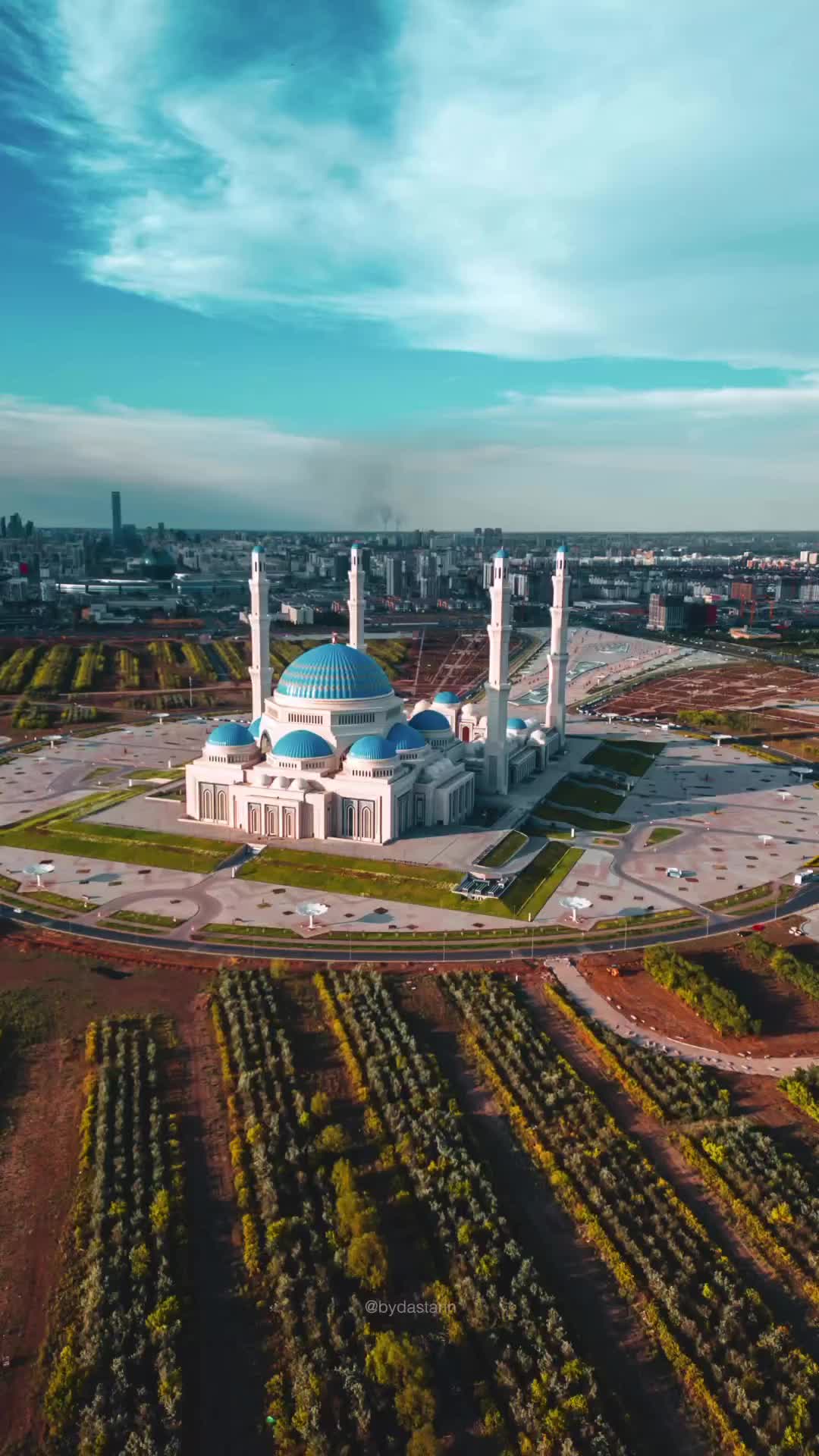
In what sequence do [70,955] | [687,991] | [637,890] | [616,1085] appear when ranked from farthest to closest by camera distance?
[637,890], [70,955], [687,991], [616,1085]

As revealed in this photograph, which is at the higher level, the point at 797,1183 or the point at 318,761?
the point at 318,761

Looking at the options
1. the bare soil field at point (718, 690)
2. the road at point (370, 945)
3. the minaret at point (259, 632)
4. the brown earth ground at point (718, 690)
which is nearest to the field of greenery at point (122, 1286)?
the road at point (370, 945)

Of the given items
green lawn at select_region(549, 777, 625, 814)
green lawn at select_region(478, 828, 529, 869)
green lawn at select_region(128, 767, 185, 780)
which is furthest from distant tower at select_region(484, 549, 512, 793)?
green lawn at select_region(128, 767, 185, 780)

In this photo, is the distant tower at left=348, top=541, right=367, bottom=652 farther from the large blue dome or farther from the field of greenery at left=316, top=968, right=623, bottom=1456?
Result: the field of greenery at left=316, top=968, right=623, bottom=1456

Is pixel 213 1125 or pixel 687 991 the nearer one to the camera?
pixel 213 1125

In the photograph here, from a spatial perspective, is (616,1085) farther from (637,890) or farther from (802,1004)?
(637,890)

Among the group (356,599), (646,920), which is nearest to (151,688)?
(356,599)

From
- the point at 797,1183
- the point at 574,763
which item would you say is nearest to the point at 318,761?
the point at 574,763
